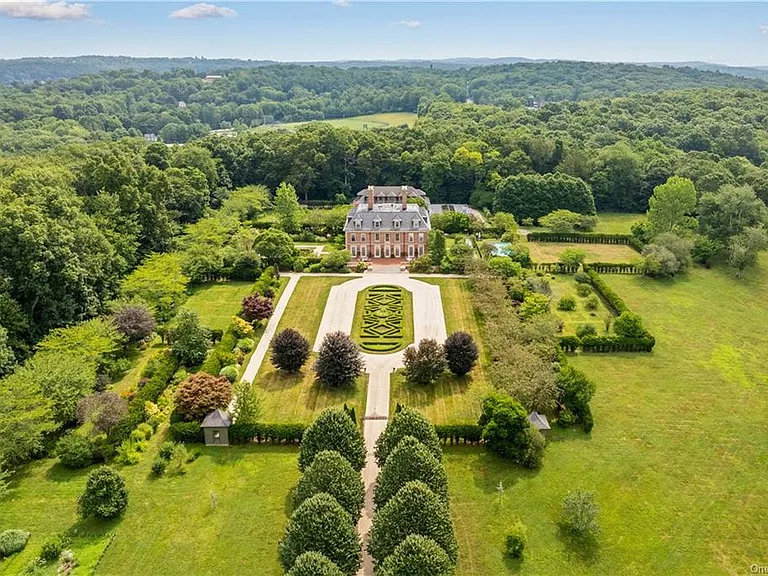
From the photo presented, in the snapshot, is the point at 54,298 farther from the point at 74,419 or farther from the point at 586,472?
the point at 586,472

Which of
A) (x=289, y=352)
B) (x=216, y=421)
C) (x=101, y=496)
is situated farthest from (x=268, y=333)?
(x=101, y=496)

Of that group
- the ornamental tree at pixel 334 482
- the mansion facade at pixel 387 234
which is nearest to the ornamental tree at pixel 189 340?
the ornamental tree at pixel 334 482

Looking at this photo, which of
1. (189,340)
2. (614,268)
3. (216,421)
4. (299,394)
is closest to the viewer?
A: (216,421)

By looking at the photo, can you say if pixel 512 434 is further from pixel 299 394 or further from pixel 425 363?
pixel 299 394

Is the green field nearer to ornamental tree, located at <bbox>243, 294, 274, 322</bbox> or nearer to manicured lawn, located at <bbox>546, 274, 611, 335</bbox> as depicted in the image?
manicured lawn, located at <bbox>546, 274, 611, 335</bbox>

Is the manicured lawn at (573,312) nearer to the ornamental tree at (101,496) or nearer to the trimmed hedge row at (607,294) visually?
the trimmed hedge row at (607,294)

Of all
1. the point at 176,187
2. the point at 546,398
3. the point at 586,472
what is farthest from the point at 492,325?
the point at 176,187

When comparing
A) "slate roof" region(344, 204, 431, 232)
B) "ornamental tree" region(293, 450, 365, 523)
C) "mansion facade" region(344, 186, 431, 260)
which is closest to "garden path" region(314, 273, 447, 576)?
"ornamental tree" region(293, 450, 365, 523)
